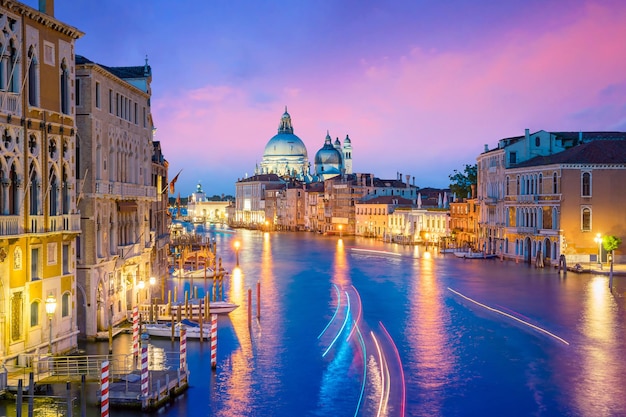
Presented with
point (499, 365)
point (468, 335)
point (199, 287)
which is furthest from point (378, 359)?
point (199, 287)

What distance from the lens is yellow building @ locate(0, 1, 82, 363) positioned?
45.4 ft

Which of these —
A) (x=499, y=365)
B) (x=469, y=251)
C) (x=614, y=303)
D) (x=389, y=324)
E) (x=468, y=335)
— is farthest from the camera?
(x=469, y=251)

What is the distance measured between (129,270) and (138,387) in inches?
321

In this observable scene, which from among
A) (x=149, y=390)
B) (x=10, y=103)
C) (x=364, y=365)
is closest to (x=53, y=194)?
(x=10, y=103)

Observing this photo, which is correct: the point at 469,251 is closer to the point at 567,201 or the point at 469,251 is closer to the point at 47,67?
the point at 567,201

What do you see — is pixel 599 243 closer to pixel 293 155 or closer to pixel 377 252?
pixel 377 252

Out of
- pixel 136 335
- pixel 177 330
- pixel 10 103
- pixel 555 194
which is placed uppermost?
pixel 10 103

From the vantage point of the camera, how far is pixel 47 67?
597 inches

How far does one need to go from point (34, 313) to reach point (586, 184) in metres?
30.6

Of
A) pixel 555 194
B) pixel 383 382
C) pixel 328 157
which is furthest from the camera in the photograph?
pixel 328 157

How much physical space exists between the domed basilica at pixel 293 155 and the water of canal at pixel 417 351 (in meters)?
84.1

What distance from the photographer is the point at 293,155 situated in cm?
13062

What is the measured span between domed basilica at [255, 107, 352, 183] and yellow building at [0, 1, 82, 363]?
3973 inches

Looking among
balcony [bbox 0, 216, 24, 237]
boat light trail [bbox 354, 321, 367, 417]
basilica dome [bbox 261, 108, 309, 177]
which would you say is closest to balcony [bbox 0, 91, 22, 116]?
balcony [bbox 0, 216, 24, 237]
